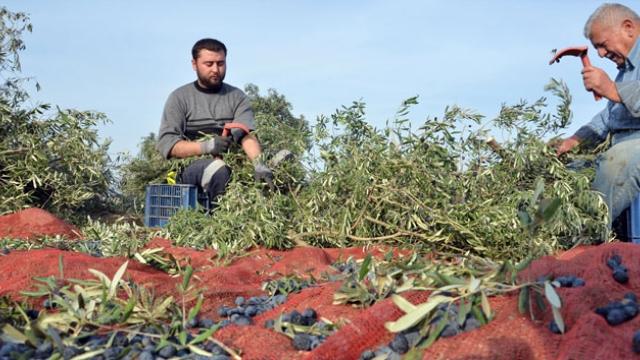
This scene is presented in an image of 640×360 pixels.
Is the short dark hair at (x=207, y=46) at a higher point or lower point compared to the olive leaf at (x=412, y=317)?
higher

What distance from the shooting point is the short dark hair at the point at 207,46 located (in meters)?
6.52

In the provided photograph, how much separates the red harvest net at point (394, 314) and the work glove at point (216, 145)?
237cm

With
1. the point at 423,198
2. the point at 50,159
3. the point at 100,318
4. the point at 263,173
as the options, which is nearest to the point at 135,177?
the point at 50,159

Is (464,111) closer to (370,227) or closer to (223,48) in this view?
(370,227)

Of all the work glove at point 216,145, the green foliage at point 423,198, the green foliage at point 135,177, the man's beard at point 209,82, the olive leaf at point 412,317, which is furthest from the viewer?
the green foliage at point 135,177

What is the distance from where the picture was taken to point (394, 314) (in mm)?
2268

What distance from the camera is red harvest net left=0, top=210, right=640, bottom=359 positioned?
1.98 metres

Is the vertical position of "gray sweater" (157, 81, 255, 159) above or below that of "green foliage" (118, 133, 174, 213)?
above

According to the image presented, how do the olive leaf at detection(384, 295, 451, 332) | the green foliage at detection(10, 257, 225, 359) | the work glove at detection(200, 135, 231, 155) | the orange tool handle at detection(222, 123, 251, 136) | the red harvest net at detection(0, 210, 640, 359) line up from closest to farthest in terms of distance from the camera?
the red harvest net at detection(0, 210, 640, 359) < the olive leaf at detection(384, 295, 451, 332) < the green foliage at detection(10, 257, 225, 359) < the work glove at detection(200, 135, 231, 155) < the orange tool handle at detection(222, 123, 251, 136)

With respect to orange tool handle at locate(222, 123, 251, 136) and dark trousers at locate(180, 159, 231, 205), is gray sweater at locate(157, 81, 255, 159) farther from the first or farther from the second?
dark trousers at locate(180, 159, 231, 205)

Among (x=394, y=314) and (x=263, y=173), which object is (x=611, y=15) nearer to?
(x=263, y=173)

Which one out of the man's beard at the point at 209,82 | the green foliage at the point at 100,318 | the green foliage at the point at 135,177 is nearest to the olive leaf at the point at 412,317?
the green foliage at the point at 100,318

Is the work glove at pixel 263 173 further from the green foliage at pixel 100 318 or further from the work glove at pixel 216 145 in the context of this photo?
the green foliage at pixel 100 318

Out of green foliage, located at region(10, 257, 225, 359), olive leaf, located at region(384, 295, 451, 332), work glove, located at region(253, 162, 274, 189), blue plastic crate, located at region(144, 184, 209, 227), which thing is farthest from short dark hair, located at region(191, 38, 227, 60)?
olive leaf, located at region(384, 295, 451, 332)
